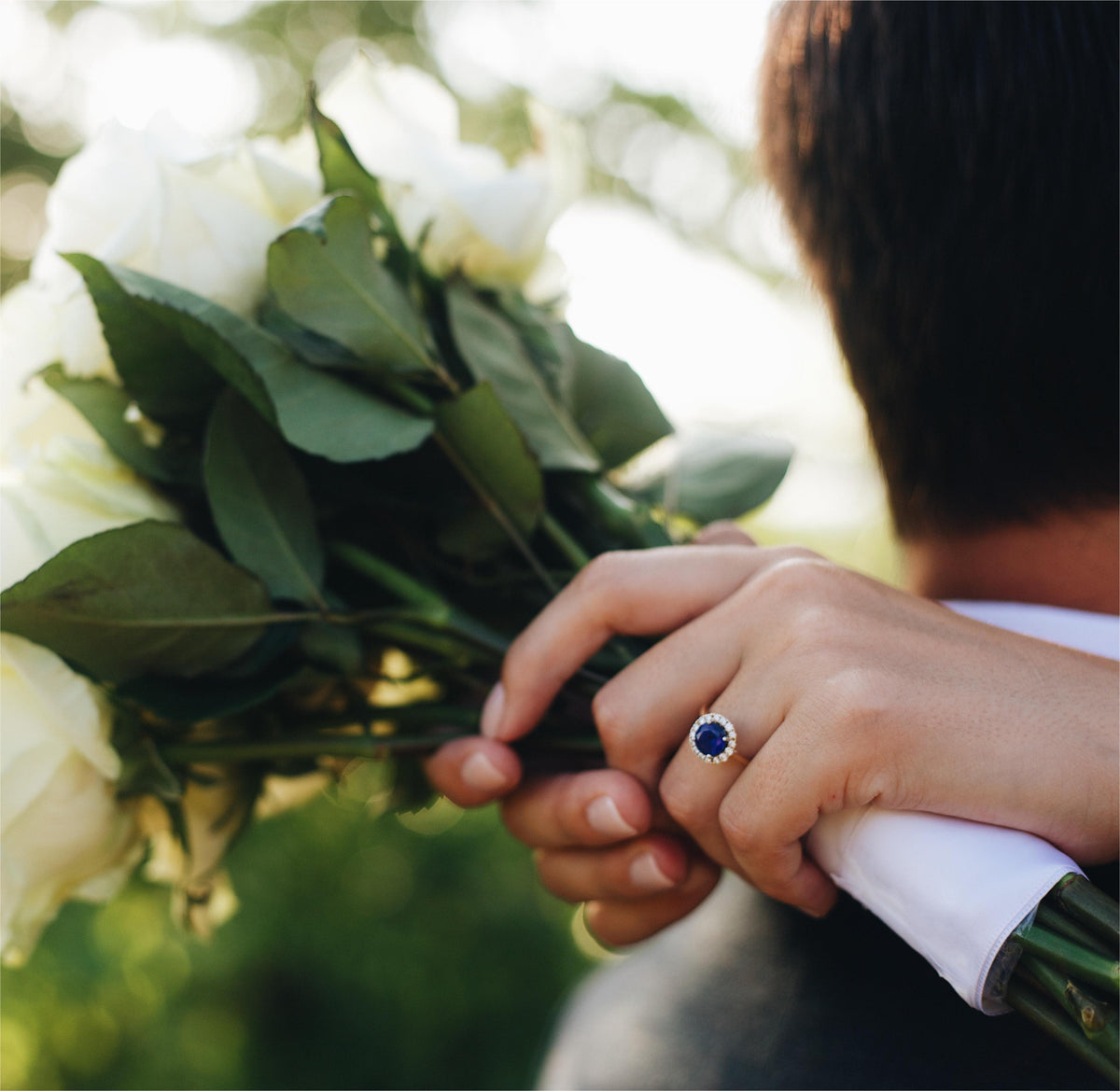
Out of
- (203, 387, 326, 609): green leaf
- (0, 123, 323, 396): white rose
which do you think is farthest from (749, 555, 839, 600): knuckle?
(0, 123, 323, 396): white rose

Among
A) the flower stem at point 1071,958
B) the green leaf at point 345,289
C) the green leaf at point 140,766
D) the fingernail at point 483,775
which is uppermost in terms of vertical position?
the green leaf at point 345,289

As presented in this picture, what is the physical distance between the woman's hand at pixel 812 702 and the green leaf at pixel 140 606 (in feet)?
0.72

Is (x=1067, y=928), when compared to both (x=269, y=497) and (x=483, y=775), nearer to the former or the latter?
(x=483, y=775)

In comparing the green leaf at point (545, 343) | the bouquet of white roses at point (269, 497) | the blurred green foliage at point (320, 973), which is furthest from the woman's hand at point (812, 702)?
the blurred green foliage at point (320, 973)

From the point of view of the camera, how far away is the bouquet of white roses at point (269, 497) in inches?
26.3

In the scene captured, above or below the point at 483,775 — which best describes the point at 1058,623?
above

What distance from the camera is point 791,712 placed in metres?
0.58

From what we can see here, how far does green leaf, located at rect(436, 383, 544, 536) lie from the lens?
2.32 feet

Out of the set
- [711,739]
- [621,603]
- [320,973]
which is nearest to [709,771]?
[711,739]

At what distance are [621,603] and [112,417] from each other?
42cm

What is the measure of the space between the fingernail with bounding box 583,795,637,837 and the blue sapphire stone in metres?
0.12

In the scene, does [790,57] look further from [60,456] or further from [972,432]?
[60,456]

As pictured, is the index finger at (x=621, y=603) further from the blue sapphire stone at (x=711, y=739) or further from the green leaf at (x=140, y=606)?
the green leaf at (x=140, y=606)

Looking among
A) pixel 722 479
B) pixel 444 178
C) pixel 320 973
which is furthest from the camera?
pixel 320 973
